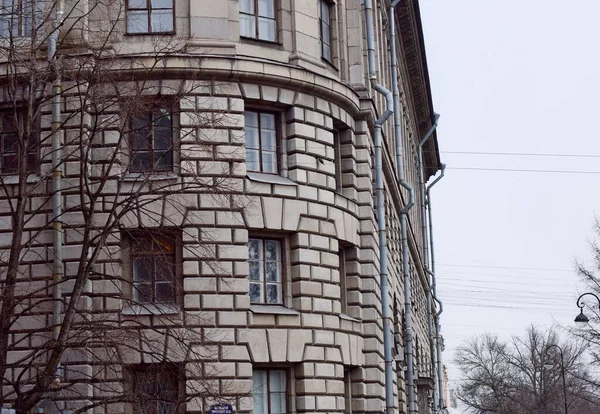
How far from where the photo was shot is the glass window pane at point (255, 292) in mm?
28797

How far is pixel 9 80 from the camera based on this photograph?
2306cm

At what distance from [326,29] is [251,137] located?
4.00 metres

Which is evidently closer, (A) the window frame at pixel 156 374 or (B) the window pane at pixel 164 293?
(A) the window frame at pixel 156 374

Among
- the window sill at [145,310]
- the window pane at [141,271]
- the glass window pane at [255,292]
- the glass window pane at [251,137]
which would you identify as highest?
the glass window pane at [251,137]

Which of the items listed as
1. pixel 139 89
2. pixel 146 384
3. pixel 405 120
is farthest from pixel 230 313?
pixel 405 120

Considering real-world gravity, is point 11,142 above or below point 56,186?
above

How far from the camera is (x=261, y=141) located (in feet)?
97.5

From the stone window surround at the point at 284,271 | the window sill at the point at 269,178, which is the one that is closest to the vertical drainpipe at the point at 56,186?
the window sill at the point at 269,178

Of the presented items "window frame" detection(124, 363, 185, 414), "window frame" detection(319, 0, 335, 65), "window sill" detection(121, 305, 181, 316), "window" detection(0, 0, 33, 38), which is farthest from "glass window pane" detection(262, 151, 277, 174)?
"window" detection(0, 0, 33, 38)

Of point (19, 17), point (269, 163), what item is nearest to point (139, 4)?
point (269, 163)

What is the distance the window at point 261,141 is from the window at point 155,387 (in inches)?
207

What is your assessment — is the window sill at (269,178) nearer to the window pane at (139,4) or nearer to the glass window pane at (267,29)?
the glass window pane at (267,29)

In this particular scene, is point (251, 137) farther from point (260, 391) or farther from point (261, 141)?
point (260, 391)

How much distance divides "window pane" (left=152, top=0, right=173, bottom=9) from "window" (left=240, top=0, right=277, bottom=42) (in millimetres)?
1693
